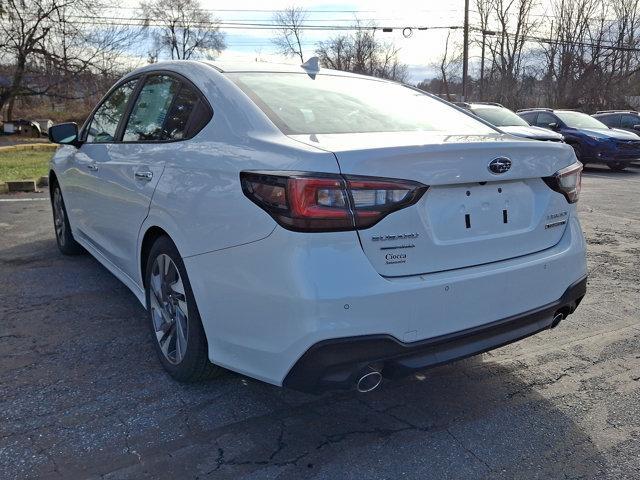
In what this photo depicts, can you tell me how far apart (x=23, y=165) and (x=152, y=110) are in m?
11.6

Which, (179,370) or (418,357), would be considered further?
(179,370)

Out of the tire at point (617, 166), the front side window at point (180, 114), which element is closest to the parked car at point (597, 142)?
the tire at point (617, 166)

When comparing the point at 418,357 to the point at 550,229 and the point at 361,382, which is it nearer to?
the point at 361,382

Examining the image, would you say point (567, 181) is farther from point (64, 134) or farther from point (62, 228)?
point (62, 228)

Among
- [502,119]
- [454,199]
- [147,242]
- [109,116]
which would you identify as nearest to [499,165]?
[454,199]

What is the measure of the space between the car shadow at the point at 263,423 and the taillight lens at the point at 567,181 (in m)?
1.02

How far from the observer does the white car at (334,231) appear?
7.07 feet

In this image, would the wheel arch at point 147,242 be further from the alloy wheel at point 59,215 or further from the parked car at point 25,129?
the parked car at point 25,129

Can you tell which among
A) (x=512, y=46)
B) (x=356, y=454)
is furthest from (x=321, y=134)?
(x=512, y=46)

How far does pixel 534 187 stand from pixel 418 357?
1.01 meters

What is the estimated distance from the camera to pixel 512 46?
1818 inches

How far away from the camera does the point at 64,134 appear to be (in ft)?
15.7

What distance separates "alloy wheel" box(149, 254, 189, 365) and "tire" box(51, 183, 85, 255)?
255cm

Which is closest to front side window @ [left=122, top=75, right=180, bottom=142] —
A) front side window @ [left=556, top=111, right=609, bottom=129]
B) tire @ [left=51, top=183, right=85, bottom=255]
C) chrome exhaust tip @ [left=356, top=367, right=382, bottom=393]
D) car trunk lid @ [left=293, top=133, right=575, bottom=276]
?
car trunk lid @ [left=293, top=133, right=575, bottom=276]
